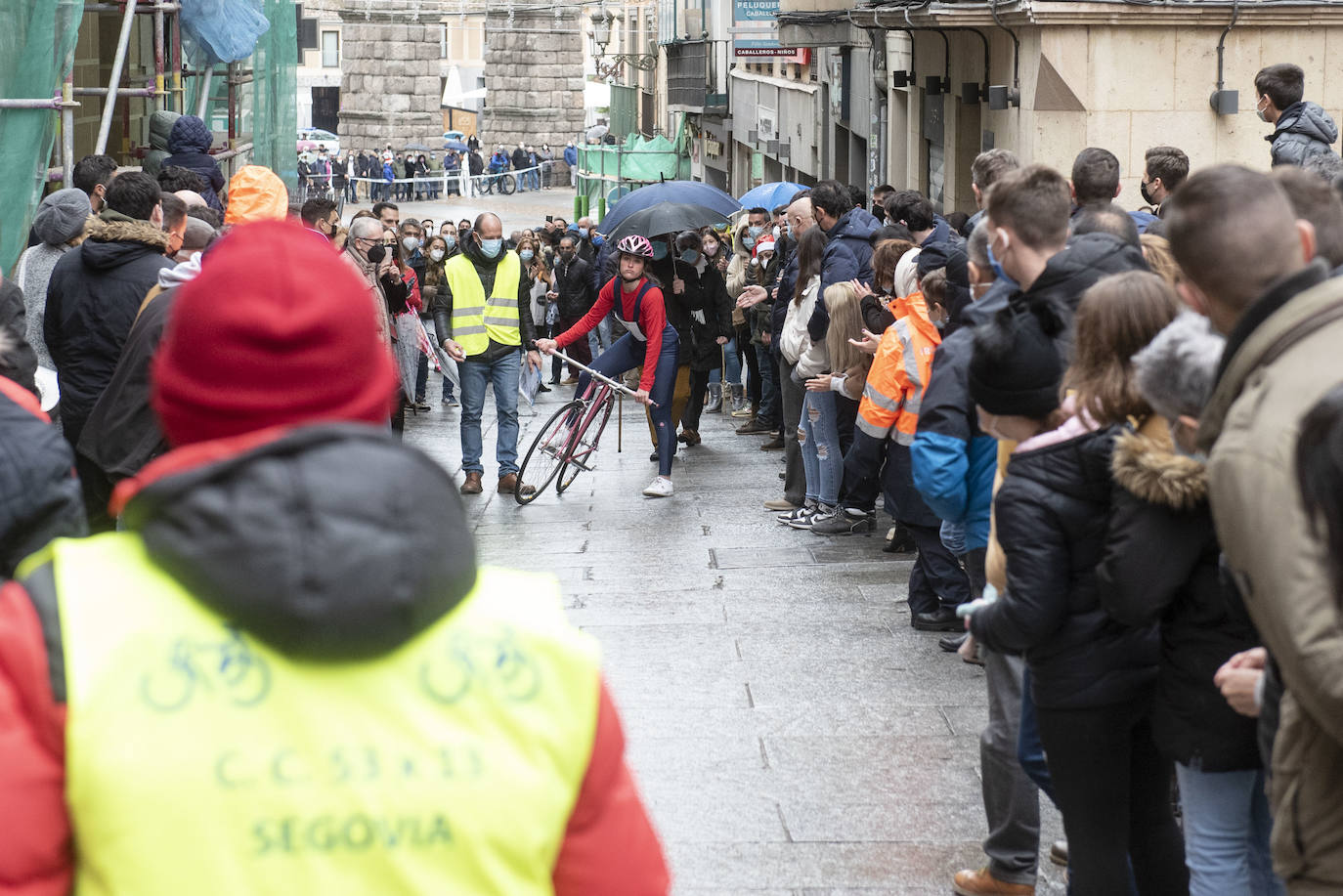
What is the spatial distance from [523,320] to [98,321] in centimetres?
557

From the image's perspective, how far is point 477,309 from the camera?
11.4 metres

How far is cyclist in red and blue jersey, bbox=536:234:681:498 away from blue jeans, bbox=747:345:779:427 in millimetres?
2473

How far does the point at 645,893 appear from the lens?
71.1 inches

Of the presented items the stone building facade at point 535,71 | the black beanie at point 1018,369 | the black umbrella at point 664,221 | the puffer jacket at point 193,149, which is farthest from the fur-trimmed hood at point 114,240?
the stone building facade at point 535,71

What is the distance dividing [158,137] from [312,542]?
1179 cm

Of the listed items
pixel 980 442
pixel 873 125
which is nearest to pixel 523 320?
pixel 980 442

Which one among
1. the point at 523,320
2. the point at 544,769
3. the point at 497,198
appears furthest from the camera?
the point at 497,198

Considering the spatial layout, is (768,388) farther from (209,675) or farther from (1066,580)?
(209,675)

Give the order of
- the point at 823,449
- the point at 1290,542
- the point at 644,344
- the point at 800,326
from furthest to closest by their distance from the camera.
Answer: the point at 644,344 → the point at 800,326 → the point at 823,449 → the point at 1290,542

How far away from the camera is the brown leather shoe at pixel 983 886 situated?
452 centimetres

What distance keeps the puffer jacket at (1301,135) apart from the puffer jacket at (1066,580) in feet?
17.3

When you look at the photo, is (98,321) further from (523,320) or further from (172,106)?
(172,106)

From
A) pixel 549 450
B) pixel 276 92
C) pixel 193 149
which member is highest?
pixel 276 92

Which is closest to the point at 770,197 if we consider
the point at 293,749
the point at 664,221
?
the point at 664,221
